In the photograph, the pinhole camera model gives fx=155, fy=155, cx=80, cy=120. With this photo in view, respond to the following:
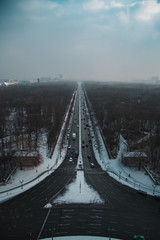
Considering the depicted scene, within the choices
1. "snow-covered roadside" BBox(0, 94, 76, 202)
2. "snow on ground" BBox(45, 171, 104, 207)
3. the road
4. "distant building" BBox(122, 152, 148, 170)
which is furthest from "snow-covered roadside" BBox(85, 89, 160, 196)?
"snow-covered roadside" BBox(0, 94, 76, 202)

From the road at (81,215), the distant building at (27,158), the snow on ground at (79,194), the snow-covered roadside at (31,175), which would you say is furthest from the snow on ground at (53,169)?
the snow on ground at (79,194)

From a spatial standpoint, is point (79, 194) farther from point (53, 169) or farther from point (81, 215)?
point (53, 169)

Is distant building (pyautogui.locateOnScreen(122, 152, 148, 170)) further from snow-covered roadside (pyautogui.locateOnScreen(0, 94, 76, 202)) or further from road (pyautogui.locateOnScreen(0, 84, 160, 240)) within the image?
snow-covered roadside (pyautogui.locateOnScreen(0, 94, 76, 202))

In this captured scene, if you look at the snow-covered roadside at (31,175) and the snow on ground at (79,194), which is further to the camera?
the snow-covered roadside at (31,175)

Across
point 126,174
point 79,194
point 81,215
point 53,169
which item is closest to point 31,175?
point 53,169

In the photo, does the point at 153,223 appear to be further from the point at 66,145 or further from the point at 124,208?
the point at 66,145

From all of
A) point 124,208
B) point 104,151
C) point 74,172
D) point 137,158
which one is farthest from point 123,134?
point 124,208

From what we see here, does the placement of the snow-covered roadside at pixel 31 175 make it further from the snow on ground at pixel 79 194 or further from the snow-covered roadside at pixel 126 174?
the snow-covered roadside at pixel 126 174
